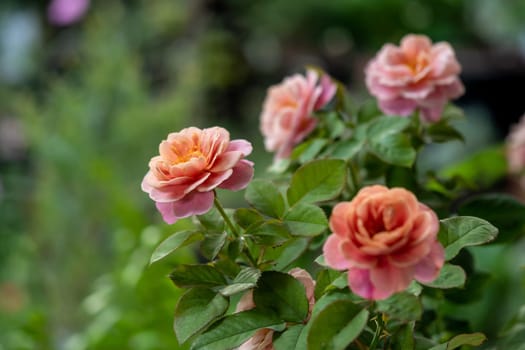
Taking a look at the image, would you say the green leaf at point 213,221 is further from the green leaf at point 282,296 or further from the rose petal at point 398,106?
the rose petal at point 398,106

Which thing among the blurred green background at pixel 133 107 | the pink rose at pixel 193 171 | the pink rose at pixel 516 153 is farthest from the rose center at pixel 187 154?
the pink rose at pixel 516 153

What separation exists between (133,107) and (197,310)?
1058 mm

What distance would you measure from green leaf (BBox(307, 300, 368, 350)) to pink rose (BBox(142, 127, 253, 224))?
0.08m

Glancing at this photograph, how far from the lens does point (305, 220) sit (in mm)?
398

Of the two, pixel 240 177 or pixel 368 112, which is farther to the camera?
pixel 368 112

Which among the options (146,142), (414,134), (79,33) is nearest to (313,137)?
(414,134)


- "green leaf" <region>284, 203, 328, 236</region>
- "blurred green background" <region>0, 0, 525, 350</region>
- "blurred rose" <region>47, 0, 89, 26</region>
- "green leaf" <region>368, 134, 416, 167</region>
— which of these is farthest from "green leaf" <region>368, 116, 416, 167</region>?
"blurred rose" <region>47, 0, 89, 26</region>

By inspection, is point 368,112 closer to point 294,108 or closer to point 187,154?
point 294,108

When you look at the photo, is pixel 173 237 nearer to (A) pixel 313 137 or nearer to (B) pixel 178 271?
(B) pixel 178 271

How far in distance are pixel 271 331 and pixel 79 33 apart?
2.73m

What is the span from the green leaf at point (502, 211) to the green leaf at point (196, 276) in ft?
0.67

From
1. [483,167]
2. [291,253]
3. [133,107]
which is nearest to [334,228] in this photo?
[291,253]

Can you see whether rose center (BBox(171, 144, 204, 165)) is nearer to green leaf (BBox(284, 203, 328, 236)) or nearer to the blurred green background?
green leaf (BBox(284, 203, 328, 236))

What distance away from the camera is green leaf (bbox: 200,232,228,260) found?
1.26ft
